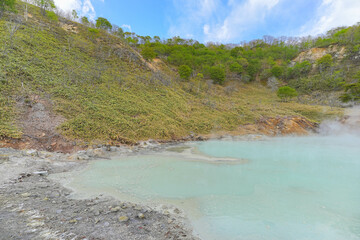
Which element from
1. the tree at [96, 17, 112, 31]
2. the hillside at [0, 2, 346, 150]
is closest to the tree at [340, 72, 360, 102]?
the hillside at [0, 2, 346, 150]

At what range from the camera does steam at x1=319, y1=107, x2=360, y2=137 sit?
22641 mm

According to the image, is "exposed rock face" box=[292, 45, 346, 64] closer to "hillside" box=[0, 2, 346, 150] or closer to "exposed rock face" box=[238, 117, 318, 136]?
"hillside" box=[0, 2, 346, 150]

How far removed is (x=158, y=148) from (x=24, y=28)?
3026 cm

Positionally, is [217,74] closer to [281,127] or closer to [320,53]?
[281,127]

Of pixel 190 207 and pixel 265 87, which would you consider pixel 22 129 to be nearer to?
pixel 190 207

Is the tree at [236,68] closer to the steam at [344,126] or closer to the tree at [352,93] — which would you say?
the tree at [352,93]

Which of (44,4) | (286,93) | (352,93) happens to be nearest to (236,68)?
→ (286,93)

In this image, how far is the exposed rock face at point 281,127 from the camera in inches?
930

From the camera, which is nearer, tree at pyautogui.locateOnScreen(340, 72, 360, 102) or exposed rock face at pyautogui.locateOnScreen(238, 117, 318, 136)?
exposed rock face at pyautogui.locateOnScreen(238, 117, 318, 136)

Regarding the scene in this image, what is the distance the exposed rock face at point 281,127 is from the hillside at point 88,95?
1.23 meters

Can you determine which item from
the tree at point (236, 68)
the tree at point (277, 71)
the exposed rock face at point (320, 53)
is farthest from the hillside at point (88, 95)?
the exposed rock face at point (320, 53)

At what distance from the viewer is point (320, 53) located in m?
54.6

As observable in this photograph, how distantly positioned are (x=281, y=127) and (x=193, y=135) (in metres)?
13.7

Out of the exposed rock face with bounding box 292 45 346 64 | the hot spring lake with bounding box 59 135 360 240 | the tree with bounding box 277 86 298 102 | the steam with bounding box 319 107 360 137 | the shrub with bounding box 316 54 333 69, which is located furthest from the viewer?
the exposed rock face with bounding box 292 45 346 64
